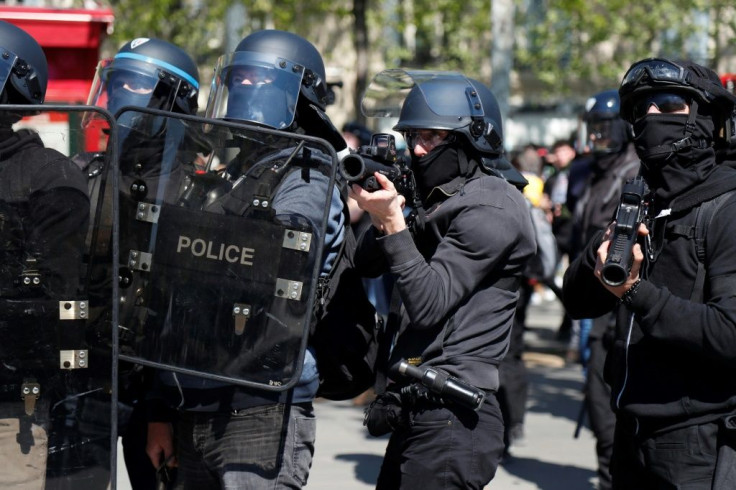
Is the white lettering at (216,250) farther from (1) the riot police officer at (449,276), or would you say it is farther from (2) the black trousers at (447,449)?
(2) the black trousers at (447,449)

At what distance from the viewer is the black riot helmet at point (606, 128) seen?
6309mm

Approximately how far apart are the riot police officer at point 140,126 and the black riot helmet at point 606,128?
9.00 feet

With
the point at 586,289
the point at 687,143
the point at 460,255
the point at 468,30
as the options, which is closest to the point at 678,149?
the point at 687,143

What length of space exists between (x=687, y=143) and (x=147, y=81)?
208 cm

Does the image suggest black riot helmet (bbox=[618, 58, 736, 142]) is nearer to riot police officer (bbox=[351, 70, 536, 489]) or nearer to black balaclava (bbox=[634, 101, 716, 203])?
black balaclava (bbox=[634, 101, 716, 203])

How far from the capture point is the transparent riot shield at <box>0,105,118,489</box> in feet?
8.78

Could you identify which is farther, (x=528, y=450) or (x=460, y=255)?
(x=528, y=450)

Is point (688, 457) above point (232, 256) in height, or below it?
below

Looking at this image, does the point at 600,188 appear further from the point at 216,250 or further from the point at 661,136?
the point at 216,250

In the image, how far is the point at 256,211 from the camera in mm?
2922

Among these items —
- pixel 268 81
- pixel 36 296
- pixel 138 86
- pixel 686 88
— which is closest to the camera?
pixel 36 296

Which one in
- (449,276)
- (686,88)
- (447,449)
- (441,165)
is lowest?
(447,449)

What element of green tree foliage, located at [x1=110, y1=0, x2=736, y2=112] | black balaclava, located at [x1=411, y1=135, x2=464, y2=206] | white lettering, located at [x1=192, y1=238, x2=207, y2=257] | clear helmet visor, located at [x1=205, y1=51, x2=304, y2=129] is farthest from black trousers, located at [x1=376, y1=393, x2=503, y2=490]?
green tree foliage, located at [x1=110, y1=0, x2=736, y2=112]

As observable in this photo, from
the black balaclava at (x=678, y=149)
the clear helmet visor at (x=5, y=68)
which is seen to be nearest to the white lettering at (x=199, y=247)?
the clear helmet visor at (x=5, y=68)
